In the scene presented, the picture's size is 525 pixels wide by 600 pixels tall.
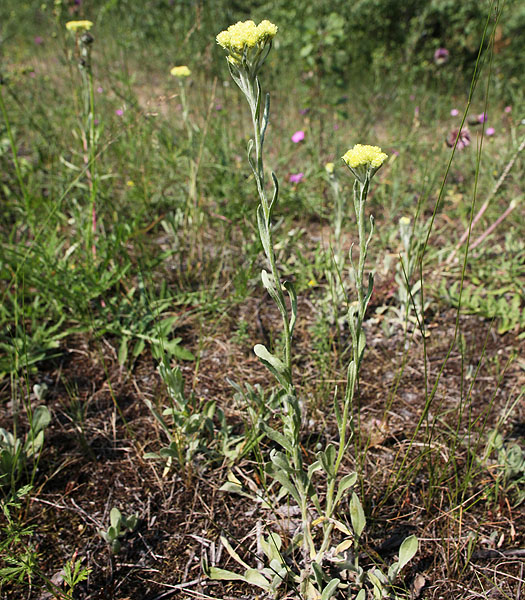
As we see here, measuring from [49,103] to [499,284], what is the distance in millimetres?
3736

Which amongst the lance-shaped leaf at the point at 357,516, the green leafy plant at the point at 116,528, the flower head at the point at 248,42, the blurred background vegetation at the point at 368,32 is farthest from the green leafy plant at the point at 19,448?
the blurred background vegetation at the point at 368,32

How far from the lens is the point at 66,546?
1.28m

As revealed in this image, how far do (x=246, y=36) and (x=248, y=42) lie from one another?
1 cm

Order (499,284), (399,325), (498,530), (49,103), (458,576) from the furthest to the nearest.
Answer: (49,103) < (499,284) < (399,325) < (498,530) < (458,576)

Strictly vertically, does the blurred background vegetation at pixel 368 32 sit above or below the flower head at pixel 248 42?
below

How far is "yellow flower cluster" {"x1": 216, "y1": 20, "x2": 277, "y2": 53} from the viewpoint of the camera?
82 centimetres

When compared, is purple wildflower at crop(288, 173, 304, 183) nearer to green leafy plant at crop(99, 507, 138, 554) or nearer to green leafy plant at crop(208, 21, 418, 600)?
green leafy plant at crop(208, 21, 418, 600)

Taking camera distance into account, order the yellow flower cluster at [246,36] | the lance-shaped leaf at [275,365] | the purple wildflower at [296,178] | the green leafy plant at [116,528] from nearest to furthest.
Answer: the yellow flower cluster at [246,36] < the lance-shaped leaf at [275,365] < the green leafy plant at [116,528] < the purple wildflower at [296,178]

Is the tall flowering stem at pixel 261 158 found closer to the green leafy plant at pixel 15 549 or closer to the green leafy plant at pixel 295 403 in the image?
the green leafy plant at pixel 295 403

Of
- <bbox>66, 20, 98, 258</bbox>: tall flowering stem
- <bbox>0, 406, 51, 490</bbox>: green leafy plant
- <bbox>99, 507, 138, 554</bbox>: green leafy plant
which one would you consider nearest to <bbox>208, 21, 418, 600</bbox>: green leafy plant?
<bbox>99, 507, 138, 554</bbox>: green leafy plant

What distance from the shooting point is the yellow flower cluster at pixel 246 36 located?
822 millimetres

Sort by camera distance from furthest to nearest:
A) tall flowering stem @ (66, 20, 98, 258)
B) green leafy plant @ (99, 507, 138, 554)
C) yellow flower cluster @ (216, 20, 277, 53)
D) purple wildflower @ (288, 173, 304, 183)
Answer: purple wildflower @ (288, 173, 304, 183) → tall flowering stem @ (66, 20, 98, 258) → green leafy plant @ (99, 507, 138, 554) → yellow flower cluster @ (216, 20, 277, 53)

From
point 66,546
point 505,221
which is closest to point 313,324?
point 66,546

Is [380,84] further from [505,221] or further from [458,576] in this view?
[458,576]
